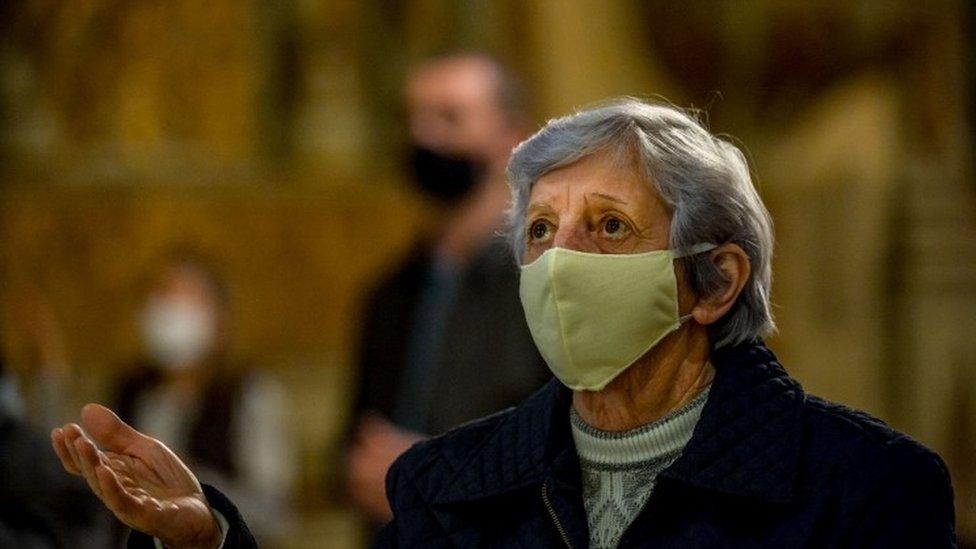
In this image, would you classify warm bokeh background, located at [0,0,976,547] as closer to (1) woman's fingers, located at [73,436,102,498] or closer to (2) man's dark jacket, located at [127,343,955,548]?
(2) man's dark jacket, located at [127,343,955,548]

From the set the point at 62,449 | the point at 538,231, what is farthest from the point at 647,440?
the point at 62,449

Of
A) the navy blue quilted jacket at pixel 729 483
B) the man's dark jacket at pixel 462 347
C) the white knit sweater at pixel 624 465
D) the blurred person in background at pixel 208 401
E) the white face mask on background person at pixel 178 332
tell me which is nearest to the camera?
the navy blue quilted jacket at pixel 729 483

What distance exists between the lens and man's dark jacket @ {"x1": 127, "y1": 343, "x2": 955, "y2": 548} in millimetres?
3143

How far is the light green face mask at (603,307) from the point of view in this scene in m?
3.37

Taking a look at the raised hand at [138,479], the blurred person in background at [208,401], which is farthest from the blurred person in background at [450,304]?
the raised hand at [138,479]

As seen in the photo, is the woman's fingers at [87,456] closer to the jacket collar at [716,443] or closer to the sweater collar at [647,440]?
the jacket collar at [716,443]

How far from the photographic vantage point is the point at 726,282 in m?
3.44

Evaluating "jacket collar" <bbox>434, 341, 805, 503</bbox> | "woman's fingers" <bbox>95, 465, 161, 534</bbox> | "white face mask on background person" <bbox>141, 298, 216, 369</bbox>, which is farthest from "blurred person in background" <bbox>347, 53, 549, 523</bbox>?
"woman's fingers" <bbox>95, 465, 161, 534</bbox>

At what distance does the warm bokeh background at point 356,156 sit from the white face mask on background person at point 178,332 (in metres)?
0.58

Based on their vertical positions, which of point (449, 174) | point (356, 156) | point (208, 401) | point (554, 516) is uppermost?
point (554, 516)

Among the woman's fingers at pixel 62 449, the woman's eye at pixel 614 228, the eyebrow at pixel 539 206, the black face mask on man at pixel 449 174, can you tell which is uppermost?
the eyebrow at pixel 539 206

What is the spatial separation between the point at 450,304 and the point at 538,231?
2.86m

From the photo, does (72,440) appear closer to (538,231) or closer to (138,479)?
(138,479)

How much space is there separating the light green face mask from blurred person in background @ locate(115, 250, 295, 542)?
443cm
